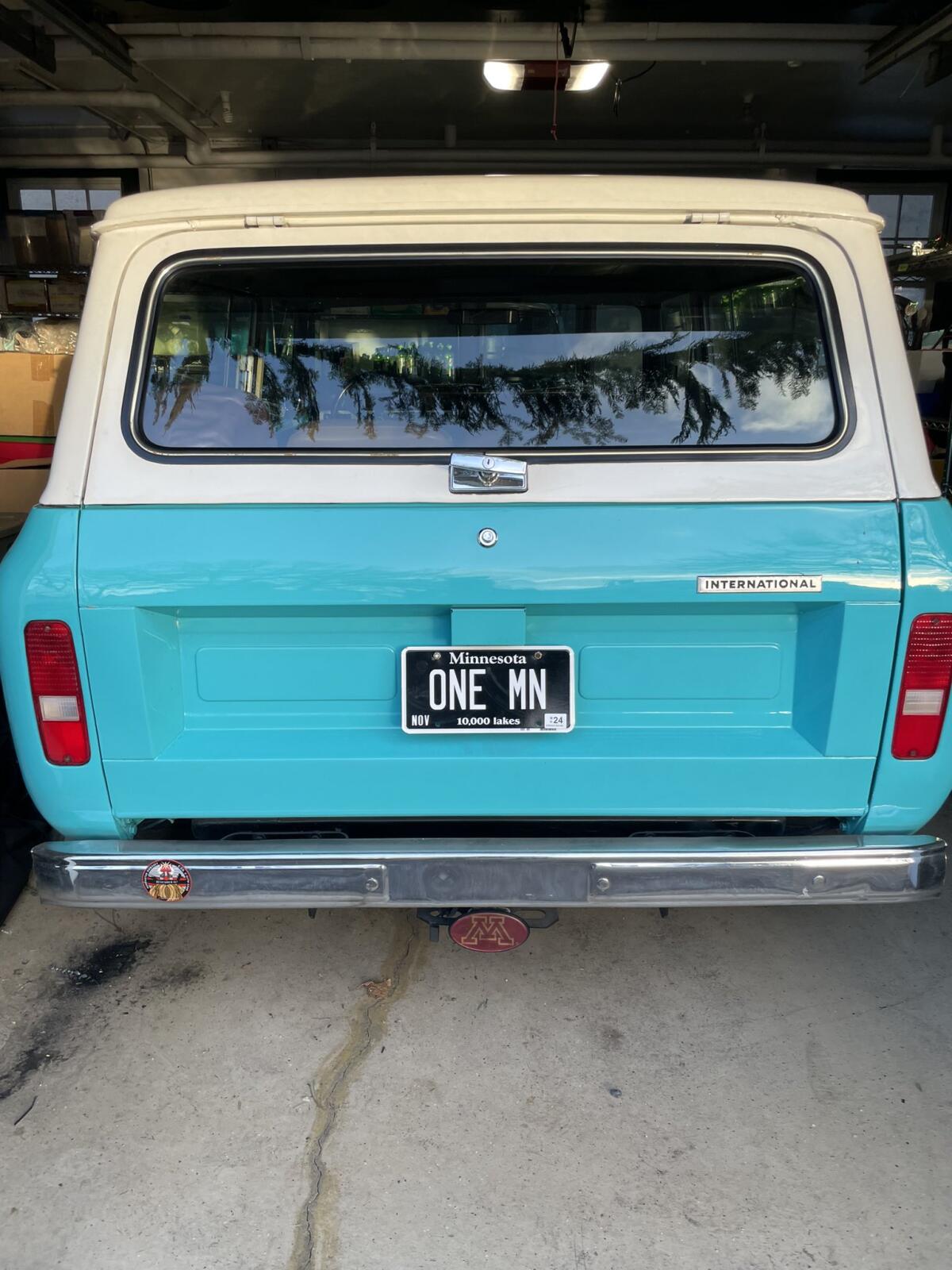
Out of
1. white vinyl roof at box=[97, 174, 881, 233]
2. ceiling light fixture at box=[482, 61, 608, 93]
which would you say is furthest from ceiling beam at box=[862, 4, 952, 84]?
white vinyl roof at box=[97, 174, 881, 233]

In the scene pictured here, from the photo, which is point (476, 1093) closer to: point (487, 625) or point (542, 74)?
point (487, 625)

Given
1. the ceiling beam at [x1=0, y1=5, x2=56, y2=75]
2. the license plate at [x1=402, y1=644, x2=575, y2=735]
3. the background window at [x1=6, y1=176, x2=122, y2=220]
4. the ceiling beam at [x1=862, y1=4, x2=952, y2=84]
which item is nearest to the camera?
the license plate at [x1=402, y1=644, x2=575, y2=735]

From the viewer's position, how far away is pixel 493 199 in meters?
2.15

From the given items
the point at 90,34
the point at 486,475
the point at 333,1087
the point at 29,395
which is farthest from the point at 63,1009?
the point at 90,34

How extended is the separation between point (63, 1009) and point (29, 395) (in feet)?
9.78

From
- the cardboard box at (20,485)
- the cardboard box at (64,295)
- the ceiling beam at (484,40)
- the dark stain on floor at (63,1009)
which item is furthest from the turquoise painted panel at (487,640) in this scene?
the cardboard box at (64,295)

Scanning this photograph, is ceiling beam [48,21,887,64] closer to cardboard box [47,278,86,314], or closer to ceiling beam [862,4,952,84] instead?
ceiling beam [862,4,952,84]

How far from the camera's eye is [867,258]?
2.22m

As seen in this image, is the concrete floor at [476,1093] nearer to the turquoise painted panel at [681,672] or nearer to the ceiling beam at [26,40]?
the turquoise painted panel at [681,672]

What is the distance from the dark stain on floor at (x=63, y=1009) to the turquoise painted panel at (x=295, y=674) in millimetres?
1284

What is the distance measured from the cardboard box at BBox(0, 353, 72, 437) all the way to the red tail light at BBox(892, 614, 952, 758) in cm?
398

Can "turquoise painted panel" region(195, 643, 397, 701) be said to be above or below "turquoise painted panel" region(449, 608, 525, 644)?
below

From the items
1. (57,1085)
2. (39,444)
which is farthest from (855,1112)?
(39,444)

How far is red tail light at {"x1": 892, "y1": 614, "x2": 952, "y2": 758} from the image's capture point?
216cm
